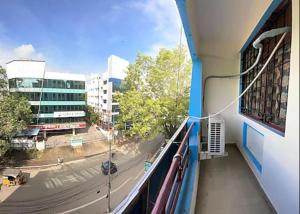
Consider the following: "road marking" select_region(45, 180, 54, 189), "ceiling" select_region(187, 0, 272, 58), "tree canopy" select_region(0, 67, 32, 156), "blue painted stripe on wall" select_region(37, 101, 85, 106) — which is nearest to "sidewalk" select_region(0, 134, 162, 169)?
"road marking" select_region(45, 180, 54, 189)

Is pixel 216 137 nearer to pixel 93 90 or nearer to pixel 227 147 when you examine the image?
pixel 227 147

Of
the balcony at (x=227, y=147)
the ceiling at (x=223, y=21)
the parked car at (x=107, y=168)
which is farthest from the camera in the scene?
the parked car at (x=107, y=168)

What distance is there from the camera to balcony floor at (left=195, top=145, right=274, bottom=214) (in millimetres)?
1194

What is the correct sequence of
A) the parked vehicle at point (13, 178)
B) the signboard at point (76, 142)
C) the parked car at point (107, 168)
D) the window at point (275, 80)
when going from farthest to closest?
1. the signboard at point (76, 142)
2. the parked car at point (107, 168)
3. the parked vehicle at point (13, 178)
4. the window at point (275, 80)

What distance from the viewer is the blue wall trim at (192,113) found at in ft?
3.85

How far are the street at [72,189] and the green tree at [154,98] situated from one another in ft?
4.73

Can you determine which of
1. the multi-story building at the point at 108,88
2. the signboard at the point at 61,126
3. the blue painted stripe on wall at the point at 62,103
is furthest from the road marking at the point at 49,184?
the blue painted stripe on wall at the point at 62,103

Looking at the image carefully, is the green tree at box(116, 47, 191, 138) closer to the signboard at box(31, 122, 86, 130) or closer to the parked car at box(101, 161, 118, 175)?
the parked car at box(101, 161, 118, 175)

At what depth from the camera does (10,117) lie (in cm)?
785

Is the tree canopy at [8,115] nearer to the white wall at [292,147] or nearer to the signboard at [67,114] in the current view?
the signboard at [67,114]

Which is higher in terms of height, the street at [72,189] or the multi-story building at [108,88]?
the multi-story building at [108,88]

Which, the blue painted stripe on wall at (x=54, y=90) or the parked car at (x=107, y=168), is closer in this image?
the parked car at (x=107, y=168)

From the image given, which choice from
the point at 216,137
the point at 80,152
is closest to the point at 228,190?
the point at 216,137

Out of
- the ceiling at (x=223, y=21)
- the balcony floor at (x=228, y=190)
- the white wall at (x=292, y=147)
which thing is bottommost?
the balcony floor at (x=228, y=190)
